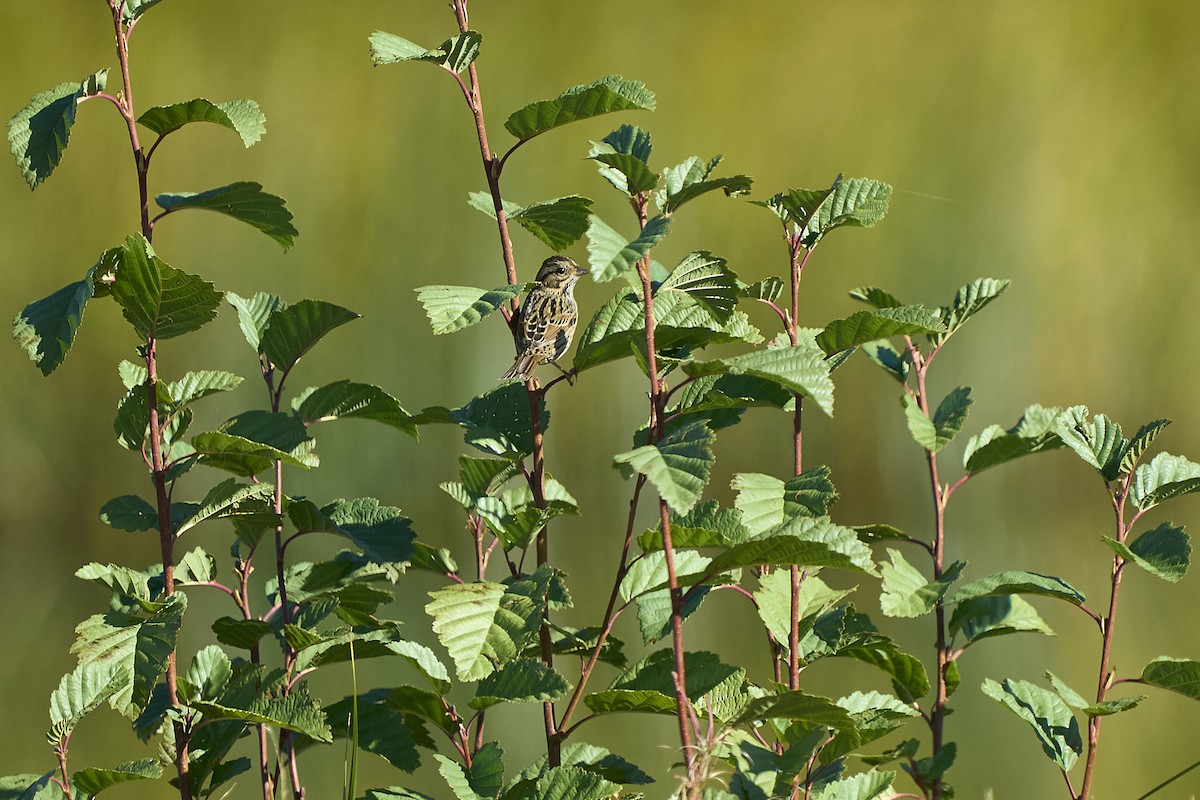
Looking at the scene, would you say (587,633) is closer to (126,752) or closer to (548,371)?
(126,752)

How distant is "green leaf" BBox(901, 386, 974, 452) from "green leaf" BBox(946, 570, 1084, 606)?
5.5 inches

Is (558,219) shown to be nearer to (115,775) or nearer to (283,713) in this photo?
(283,713)

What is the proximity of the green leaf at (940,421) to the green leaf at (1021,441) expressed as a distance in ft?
0.15

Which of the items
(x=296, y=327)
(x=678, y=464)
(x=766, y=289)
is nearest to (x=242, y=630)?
(x=296, y=327)

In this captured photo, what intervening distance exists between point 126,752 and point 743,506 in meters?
1.49

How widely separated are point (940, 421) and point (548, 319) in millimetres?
582

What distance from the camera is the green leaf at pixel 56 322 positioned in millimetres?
934

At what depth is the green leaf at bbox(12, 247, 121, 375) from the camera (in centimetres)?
93

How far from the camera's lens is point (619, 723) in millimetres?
2176

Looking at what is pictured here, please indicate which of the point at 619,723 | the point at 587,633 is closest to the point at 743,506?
the point at 587,633

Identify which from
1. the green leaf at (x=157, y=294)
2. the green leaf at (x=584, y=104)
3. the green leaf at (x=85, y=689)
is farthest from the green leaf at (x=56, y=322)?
the green leaf at (x=584, y=104)

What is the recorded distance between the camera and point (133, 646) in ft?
3.20

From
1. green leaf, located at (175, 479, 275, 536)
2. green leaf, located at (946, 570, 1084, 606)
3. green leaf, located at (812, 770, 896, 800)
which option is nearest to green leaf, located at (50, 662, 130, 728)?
green leaf, located at (175, 479, 275, 536)

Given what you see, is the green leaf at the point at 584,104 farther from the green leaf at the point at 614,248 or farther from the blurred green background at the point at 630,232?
the blurred green background at the point at 630,232
